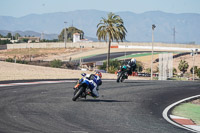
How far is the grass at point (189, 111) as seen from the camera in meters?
14.3

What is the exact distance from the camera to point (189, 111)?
16031mm

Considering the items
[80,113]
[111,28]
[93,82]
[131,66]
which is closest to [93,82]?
[93,82]

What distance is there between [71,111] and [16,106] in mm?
2020

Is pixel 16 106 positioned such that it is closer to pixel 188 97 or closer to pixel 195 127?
pixel 195 127

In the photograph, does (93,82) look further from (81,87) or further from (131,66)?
(131,66)

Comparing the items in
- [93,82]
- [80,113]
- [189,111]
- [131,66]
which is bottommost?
[189,111]

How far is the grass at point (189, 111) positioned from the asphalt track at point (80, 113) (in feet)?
2.00

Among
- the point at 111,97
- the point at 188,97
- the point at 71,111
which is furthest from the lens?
the point at 188,97

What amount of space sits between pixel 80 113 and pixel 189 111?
208 inches

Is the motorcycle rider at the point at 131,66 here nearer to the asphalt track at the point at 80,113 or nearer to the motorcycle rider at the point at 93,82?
the asphalt track at the point at 80,113

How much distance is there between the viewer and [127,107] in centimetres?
1519

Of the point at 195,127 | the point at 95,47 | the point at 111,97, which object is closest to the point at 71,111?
the point at 195,127

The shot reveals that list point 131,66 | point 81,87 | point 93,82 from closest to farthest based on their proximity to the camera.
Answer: point 81,87
point 93,82
point 131,66

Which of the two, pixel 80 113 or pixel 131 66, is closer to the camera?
pixel 80 113
